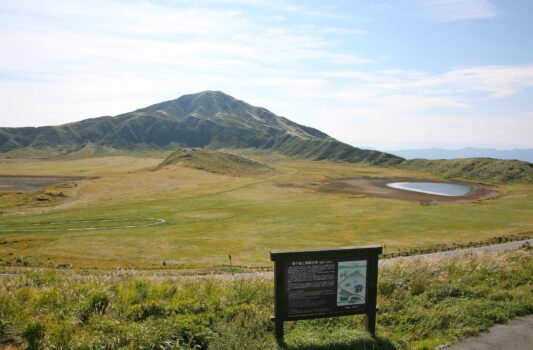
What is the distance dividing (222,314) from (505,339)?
7616 millimetres

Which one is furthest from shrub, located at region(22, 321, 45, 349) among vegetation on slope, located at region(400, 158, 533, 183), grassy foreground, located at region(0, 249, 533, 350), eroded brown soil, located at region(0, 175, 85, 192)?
vegetation on slope, located at region(400, 158, 533, 183)

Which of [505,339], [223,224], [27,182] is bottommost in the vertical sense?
[223,224]

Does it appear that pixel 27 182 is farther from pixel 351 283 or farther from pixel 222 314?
pixel 351 283

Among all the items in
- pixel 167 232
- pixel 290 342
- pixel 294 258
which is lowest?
pixel 167 232

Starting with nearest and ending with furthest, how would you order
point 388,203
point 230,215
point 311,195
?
point 230,215
point 388,203
point 311,195

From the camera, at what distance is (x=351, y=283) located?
11242 millimetres

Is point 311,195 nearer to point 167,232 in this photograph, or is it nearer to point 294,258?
point 167,232

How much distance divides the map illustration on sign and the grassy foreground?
2.84 feet

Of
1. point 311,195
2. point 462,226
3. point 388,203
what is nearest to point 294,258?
point 462,226

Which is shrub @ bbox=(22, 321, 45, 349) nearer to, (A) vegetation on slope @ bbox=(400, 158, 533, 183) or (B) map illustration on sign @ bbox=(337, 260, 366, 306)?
(B) map illustration on sign @ bbox=(337, 260, 366, 306)

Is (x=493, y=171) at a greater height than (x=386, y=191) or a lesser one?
greater

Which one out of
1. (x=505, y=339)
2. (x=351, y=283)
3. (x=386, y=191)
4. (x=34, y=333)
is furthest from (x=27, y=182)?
(x=505, y=339)

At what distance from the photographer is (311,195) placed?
116m

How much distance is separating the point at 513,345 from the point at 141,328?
9469 millimetres
